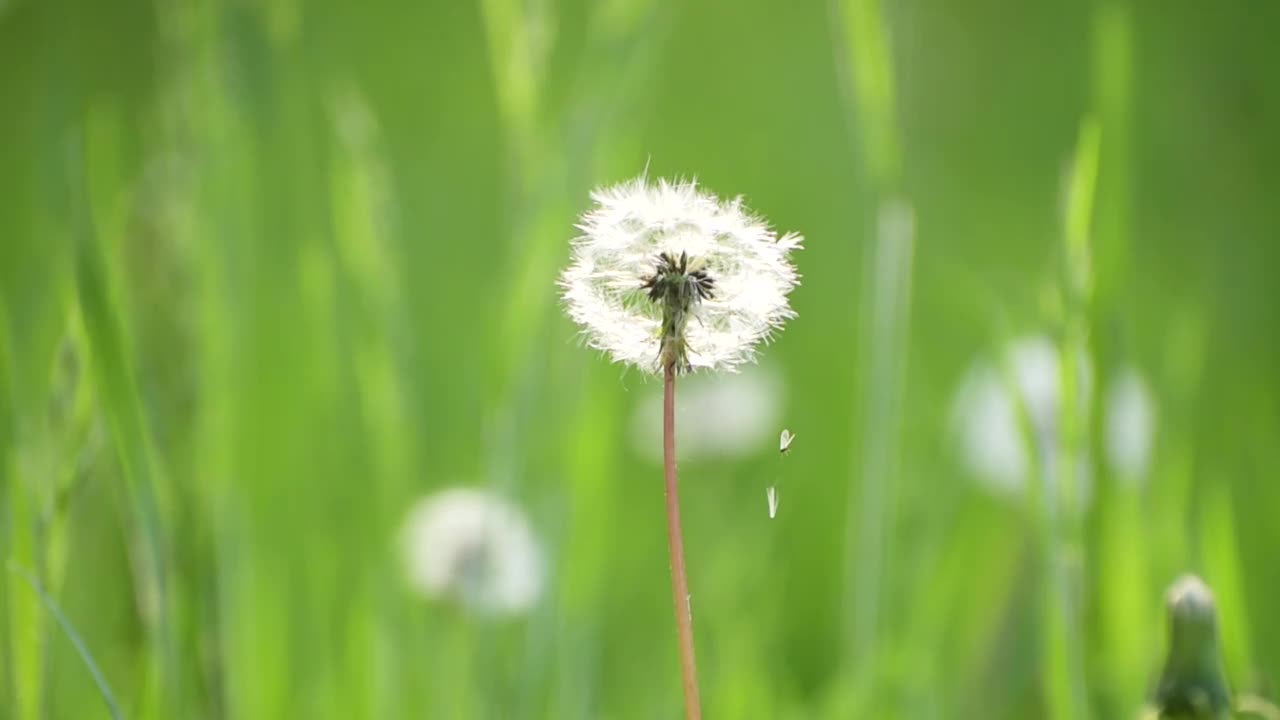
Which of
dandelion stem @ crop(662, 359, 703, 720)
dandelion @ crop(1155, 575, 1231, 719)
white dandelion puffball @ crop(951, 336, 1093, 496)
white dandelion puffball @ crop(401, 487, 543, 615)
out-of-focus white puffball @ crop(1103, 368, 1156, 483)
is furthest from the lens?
white dandelion puffball @ crop(951, 336, 1093, 496)

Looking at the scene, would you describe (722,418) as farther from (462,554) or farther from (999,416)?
(462,554)

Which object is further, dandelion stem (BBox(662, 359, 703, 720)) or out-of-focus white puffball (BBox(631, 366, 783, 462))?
out-of-focus white puffball (BBox(631, 366, 783, 462))

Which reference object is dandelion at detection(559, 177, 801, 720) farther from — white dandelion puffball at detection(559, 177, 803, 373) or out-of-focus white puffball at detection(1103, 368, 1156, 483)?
out-of-focus white puffball at detection(1103, 368, 1156, 483)

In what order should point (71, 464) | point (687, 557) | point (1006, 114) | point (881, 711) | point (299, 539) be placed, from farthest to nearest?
A: point (1006, 114) → point (687, 557) → point (299, 539) → point (881, 711) → point (71, 464)

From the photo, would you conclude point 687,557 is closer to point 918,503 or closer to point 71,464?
point 918,503

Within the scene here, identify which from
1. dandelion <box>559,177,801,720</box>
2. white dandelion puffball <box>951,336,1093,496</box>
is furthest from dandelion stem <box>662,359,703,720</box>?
white dandelion puffball <box>951,336,1093,496</box>

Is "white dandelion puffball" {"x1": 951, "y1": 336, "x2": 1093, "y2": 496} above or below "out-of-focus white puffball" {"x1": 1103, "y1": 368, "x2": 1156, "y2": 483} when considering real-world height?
above

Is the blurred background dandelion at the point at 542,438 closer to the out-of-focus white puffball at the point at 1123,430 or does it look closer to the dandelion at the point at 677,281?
the out-of-focus white puffball at the point at 1123,430

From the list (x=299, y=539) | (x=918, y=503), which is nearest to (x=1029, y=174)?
(x=918, y=503)
